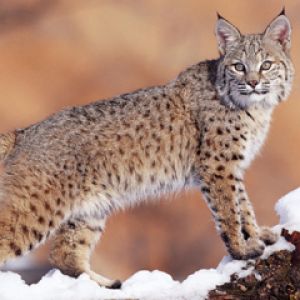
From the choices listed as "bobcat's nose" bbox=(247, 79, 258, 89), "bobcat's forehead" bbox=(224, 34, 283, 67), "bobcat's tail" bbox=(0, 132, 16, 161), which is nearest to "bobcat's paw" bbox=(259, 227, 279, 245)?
"bobcat's nose" bbox=(247, 79, 258, 89)

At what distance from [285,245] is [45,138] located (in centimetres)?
169

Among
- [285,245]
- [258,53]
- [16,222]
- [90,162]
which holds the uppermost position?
[258,53]

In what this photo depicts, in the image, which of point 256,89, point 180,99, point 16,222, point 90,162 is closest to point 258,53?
point 256,89

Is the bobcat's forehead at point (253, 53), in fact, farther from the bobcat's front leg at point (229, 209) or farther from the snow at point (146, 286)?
the snow at point (146, 286)

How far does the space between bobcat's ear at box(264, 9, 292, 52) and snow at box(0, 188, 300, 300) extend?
45.1 inches

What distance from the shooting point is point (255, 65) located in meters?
4.29

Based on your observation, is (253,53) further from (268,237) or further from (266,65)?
(268,237)

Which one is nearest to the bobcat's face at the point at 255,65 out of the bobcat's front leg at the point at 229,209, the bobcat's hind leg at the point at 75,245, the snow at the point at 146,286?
the bobcat's front leg at the point at 229,209

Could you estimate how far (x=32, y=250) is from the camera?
4.15 meters

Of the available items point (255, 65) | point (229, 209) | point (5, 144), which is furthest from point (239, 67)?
point (5, 144)

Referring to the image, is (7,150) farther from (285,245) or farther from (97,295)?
(285,245)

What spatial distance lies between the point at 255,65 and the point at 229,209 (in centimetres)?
95

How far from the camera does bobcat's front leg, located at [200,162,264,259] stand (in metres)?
4.12

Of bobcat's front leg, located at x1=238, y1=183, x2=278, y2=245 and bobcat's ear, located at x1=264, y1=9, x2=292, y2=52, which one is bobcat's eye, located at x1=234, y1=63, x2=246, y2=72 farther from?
bobcat's front leg, located at x1=238, y1=183, x2=278, y2=245
